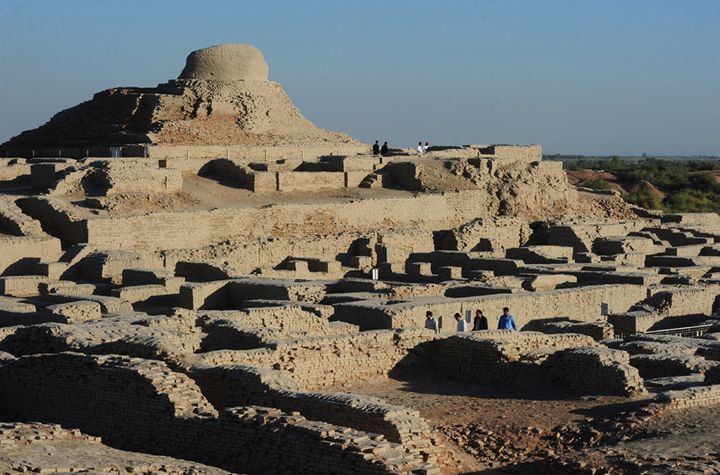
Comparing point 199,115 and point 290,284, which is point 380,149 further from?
point 290,284

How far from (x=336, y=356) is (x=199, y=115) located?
2234 centimetres

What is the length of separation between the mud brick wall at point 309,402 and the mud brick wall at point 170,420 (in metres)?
0.52

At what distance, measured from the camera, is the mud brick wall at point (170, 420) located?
995 centimetres

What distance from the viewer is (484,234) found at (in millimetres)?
29125

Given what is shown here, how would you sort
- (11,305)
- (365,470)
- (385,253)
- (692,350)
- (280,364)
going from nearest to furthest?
1. (365,470)
2. (280,364)
3. (692,350)
4. (11,305)
5. (385,253)

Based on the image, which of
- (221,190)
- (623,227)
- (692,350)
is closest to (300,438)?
(692,350)

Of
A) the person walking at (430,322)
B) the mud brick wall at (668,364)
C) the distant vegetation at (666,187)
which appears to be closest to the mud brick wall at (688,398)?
the mud brick wall at (668,364)

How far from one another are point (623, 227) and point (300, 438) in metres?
21.3

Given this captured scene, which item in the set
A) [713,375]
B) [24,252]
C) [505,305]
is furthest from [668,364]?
[24,252]

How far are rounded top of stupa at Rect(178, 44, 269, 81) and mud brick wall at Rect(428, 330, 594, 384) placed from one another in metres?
24.0

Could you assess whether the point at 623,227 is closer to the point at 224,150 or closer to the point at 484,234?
the point at 484,234

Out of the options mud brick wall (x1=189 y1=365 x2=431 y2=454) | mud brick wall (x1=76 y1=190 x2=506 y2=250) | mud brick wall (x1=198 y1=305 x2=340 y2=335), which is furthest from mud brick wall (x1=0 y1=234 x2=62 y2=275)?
mud brick wall (x1=189 y1=365 x2=431 y2=454)

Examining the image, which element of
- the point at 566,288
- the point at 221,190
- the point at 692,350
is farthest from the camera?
the point at 221,190

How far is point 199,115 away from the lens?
3591 centimetres
